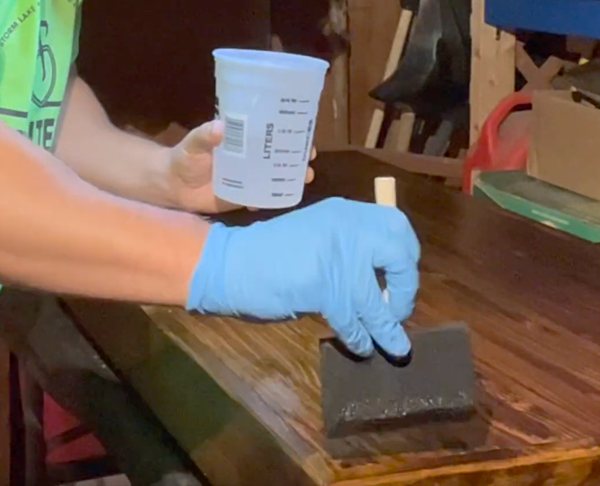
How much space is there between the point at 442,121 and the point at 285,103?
1333mm

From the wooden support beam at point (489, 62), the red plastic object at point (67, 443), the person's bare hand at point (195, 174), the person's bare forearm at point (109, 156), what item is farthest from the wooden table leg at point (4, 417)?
the wooden support beam at point (489, 62)

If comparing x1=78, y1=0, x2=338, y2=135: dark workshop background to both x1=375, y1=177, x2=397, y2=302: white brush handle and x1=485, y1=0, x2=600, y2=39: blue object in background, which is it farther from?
x1=375, y1=177, x2=397, y2=302: white brush handle

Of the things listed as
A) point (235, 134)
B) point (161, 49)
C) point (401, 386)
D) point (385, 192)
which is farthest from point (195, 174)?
point (161, 49)

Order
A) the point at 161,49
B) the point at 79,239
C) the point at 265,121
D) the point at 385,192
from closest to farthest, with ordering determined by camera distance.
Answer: the point at 79,239, the point at 385,192, the point at 265,121, the point at 161,49

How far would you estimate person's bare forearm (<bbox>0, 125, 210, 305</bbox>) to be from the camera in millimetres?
802

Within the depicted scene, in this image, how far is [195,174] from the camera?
122 cm

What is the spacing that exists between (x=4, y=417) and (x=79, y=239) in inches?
41.4

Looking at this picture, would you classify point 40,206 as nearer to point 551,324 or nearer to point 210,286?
point 210,286

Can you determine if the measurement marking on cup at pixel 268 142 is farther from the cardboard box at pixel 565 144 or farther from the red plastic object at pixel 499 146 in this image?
the red plastic object at pixel 499 146

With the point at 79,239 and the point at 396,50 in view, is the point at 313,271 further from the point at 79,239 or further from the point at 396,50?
the point at 396,50

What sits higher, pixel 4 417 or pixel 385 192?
pixel 385 192

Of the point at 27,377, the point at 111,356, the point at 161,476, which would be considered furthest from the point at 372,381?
the point at 27,377

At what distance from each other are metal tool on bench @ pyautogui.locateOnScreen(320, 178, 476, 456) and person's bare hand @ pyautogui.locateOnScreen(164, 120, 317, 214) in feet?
1.13

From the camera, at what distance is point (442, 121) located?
2369 millimetres
